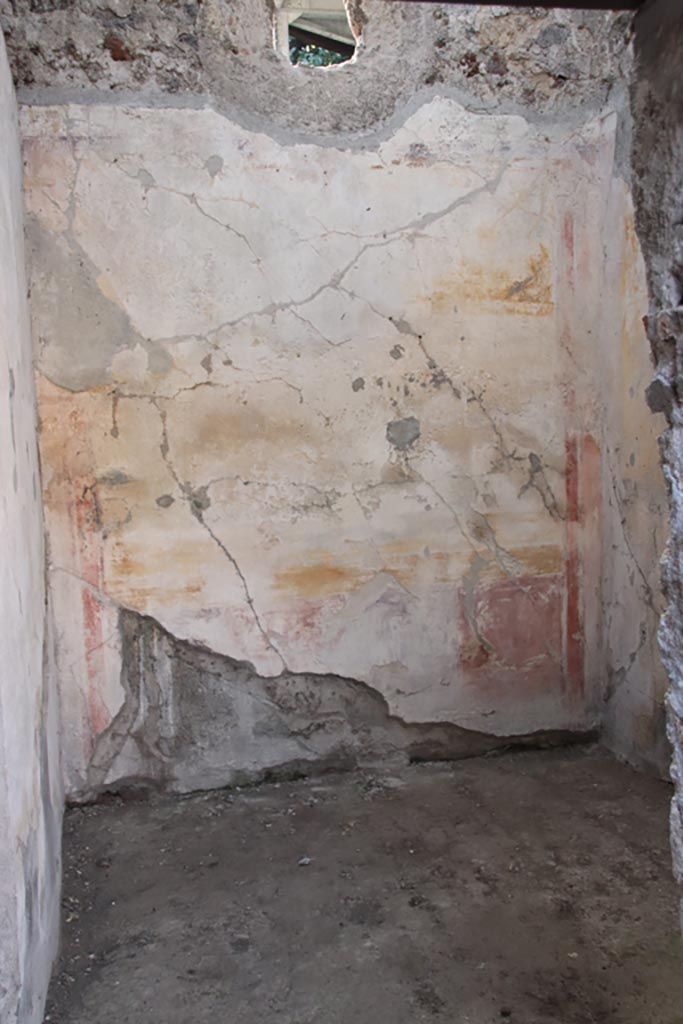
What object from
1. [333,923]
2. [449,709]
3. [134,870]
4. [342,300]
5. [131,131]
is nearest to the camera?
[333,923]

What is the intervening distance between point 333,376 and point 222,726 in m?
1.12

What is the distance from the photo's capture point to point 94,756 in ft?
7.81

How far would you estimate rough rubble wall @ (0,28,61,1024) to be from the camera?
4.20 feet

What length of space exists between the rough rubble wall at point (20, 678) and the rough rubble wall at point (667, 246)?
978 millimetres

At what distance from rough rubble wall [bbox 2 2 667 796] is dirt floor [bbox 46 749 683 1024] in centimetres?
21

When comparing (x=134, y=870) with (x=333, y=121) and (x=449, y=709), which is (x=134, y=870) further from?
(x=333, y=121)

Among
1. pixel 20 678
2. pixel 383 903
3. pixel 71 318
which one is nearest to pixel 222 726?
pixel 383 903

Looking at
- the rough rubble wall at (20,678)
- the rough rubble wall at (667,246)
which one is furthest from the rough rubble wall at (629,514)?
the rough rubble wall at (20,678)

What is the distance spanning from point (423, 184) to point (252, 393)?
822 millimetres

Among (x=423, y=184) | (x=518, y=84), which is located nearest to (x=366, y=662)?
(x=423, y=184)

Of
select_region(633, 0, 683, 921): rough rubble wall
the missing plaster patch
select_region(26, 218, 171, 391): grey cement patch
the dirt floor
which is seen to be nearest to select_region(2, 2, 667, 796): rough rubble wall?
select_region(26, 218, 171, 391): grey cement patch

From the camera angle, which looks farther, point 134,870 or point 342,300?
point 342,300

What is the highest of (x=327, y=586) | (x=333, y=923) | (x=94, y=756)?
(x=327, y=586)

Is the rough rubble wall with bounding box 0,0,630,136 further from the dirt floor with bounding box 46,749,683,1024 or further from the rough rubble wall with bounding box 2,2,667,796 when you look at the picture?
the dirt floor with bounding box 46,749,683,1024
